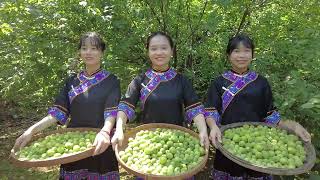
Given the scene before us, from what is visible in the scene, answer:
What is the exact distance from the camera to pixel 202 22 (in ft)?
15.0

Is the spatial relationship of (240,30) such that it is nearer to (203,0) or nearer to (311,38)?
(203,0)

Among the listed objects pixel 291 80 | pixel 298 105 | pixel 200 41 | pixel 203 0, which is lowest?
pixel 298 105

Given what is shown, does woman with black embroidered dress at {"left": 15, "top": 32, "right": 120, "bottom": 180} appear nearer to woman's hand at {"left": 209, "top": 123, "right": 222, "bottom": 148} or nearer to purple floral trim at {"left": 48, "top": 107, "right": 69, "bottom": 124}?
purple floral trim at {"left": 48, "top": 107, "right": 69, "bottom": 124}

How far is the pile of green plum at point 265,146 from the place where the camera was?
10.1 ft

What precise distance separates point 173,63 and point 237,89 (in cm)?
136

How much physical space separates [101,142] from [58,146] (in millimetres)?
452

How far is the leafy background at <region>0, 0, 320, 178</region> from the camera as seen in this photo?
4.15 metres

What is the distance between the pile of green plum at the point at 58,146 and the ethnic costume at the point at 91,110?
7.4 inches

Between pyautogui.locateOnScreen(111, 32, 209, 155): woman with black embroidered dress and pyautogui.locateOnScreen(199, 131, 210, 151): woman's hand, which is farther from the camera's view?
pyautogui.locateOnScreen(111, 32, 209, 155): woman with black embroidered dress

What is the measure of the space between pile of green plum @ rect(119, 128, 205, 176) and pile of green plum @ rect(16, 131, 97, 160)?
372 mm

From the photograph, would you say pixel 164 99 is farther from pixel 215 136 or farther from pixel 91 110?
pixel 91 110

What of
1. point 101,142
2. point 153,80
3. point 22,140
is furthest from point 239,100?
point 22,140

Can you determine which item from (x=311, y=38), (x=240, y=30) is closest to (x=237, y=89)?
(x=311, y=38)

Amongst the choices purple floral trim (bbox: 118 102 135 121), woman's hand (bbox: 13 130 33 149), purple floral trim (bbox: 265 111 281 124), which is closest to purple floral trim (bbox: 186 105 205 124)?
purple floral trim (bbox: 118 102 135 121)
